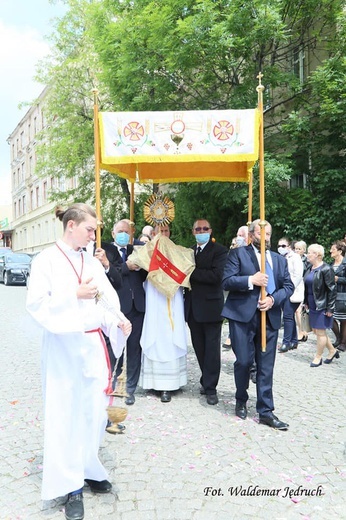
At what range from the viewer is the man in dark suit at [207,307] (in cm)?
532

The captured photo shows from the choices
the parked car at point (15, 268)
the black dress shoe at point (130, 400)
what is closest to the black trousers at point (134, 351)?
the black dress shoe at point (130, 400)

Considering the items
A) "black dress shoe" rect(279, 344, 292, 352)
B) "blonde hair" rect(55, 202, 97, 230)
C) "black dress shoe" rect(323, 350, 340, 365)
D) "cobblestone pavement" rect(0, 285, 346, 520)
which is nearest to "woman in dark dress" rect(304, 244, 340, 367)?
"black dress shoe" rect(323, 350, 340, 365)

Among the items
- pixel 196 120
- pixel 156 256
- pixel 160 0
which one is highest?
pixel 160 0

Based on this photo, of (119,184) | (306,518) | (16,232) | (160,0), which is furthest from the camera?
(16,232)

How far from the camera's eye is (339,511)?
305cm

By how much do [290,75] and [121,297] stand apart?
9.00 meters

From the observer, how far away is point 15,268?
22672 millimetres

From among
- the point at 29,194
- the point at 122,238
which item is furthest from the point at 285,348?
the point at 29,194

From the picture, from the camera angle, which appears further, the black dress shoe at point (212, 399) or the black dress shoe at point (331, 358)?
→ the black dress shoe at point (331, 358)

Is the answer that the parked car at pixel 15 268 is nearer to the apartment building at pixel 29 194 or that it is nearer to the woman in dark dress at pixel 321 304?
the apartment building at pixel 29 194

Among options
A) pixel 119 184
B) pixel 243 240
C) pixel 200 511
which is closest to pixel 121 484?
pixel 200 511

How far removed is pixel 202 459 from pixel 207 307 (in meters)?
1.90

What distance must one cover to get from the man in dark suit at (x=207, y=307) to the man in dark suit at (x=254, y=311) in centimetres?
53

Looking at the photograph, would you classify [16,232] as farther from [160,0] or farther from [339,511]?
[339,511]
